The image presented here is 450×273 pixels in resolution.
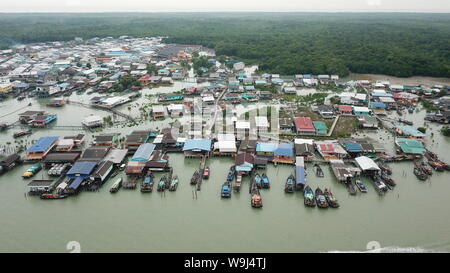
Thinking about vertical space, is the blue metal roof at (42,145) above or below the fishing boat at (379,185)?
above

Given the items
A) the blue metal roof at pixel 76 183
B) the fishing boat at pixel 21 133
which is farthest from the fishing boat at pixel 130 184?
the fishing boat at pixel 21 133

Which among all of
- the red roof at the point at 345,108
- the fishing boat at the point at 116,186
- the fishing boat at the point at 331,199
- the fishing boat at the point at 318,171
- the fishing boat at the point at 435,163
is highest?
the red roof at the point at 345,108

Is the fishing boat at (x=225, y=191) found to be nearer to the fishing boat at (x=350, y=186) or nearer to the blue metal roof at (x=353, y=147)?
the fishing boat at (x=350, y=186)

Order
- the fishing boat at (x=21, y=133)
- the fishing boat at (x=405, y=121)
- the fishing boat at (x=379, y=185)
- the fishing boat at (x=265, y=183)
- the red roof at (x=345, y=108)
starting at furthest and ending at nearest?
1. the red roof at (x=345, y=108)
2. the fishing boat at (x=405, y=121)
3. the fishing boat at (x=21, y=133)
4. the fishing boat at (x=265, y=183)
5. the fishing boat at (x=379, y=185)

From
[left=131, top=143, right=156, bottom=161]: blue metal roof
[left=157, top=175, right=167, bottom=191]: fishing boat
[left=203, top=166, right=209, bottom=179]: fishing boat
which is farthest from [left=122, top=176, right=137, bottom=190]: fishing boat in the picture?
[left=203, top=166, right=209, bottom=179]: fishing boat

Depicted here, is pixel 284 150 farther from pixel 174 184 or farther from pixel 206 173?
pixel 174 184

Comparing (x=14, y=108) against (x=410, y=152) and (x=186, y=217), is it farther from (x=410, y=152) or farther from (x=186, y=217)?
(x=410, y=152)

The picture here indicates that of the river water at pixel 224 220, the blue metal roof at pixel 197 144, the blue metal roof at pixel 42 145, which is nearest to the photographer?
the river water at pixel 224 220

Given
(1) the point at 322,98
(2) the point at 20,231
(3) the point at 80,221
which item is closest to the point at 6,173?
(2) the point at 20,231
